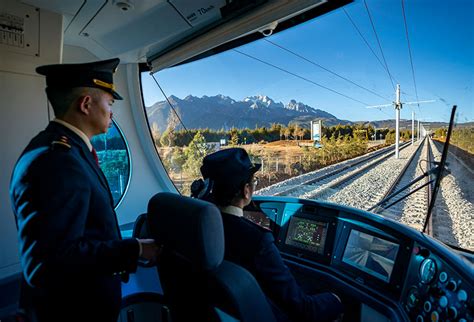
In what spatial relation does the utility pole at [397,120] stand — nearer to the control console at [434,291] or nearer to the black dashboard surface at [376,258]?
the black dashboard surface at [376,258]

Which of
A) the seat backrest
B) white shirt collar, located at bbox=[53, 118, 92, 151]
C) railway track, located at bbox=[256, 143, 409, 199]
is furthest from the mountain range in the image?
white shirt collar, located at bbox=[53, 118, 92, 151]

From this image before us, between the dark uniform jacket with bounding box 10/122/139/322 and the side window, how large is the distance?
6.62ft

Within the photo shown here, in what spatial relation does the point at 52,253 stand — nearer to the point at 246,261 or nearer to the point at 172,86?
the point at 246,261

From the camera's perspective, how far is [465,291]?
43.0 inches

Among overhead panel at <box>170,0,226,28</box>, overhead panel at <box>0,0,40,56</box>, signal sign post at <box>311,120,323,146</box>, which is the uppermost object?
overhead panel at <box>170,0,226,28</box>

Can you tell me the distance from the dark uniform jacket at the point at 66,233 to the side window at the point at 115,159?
2.02m

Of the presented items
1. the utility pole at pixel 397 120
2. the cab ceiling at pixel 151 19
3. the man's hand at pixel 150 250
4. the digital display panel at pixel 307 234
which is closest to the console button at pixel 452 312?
the digital display panel at pixel 307 234

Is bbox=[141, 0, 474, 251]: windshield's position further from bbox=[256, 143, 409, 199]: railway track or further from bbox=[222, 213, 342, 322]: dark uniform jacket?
bbox=[222, 213, 342, 322]: dark uniform jacket

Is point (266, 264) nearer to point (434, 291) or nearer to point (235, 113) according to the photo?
point (434, 291)

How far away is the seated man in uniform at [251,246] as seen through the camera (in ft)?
3.67

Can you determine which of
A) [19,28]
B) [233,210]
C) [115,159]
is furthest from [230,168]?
[115,159]

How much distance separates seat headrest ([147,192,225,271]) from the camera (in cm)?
91

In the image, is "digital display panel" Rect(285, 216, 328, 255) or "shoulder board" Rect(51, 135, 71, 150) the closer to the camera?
"shoulder board" Rect(51, 135, 71, 150)

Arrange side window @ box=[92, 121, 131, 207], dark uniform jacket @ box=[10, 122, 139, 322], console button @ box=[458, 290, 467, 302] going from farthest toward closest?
side window @ box=[92, 121, 131, 207] < console button @ box=[458, 290, 467, 302] < dark uniform jacket @ box=[10, 122, 139, 322]
